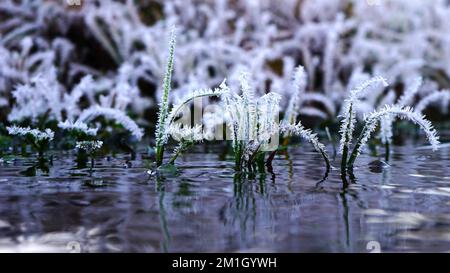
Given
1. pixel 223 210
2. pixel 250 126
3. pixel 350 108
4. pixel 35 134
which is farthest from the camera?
pixel 35 134

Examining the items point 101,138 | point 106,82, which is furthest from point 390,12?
point 101,138

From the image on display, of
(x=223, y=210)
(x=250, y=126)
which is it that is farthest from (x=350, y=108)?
(x=223, y=210)

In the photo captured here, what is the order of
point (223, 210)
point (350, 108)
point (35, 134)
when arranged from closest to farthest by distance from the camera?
point (223, 210) → point (350, 108) → point (35, 134)

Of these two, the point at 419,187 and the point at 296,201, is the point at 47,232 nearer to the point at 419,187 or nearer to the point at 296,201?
the point at 296,201

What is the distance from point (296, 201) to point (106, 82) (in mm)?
2738

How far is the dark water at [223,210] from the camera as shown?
1.15 metres

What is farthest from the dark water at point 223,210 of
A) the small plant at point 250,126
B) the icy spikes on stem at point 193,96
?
the icy spikes on stem at point 193,96

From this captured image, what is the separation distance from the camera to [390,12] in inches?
212

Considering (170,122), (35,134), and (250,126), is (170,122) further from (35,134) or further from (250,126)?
(35,134)

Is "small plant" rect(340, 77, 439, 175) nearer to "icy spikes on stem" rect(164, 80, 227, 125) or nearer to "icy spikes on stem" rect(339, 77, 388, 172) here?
"icy spikes on stem" rect(339, 77, 388, 172)

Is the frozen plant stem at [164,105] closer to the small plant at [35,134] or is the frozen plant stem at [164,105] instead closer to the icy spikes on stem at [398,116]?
the small plant at [35,134]

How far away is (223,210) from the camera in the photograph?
140 centimetres

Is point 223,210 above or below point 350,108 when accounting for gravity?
below

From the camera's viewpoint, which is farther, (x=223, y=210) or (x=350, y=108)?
(x=350, y=108)
